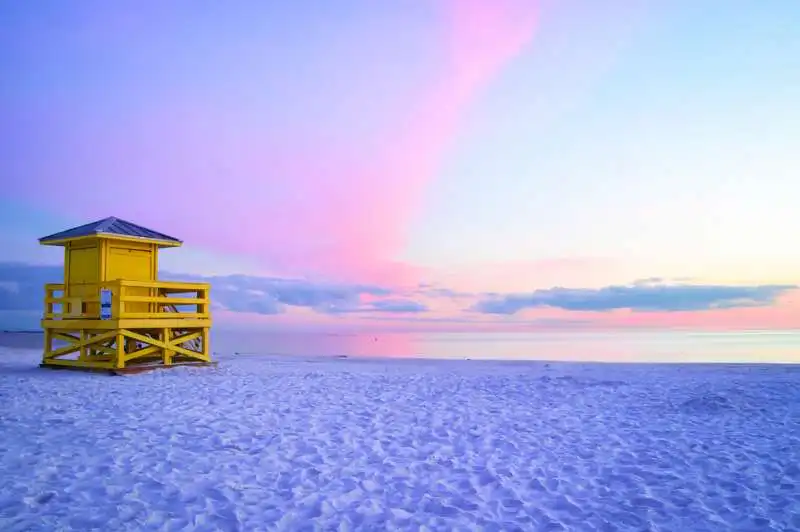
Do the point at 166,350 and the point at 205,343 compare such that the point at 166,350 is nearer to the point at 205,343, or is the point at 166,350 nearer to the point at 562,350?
the point at 205,343

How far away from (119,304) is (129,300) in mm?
238

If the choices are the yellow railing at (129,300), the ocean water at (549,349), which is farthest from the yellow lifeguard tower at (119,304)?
the ocean water at (549,349)

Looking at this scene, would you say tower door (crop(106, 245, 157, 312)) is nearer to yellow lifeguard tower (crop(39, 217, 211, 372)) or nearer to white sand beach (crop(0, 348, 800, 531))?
yellow lifeguard tower (crop(39, 217, 211, 372))

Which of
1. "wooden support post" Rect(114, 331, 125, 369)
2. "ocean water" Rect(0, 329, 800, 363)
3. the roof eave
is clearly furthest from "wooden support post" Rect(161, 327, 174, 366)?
"ocean water" Rect(0, 329, 800, 363)

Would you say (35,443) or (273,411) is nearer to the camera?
(35,443)

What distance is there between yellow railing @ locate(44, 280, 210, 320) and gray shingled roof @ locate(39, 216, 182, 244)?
1138mm

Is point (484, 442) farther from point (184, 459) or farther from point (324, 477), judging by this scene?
point (184, 459)

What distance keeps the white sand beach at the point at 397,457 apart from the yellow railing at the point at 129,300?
107 inches

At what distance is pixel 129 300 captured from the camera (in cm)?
1283

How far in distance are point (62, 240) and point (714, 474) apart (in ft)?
44.5

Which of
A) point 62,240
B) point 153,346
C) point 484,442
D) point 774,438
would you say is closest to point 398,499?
point 484,442

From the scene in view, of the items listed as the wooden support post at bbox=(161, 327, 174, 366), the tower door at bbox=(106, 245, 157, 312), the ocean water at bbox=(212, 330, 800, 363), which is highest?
the tower door at bbox=(106, 245, 157, 312)

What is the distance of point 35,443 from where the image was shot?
6.31 metres

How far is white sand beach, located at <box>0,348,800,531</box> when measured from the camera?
4.51 m
